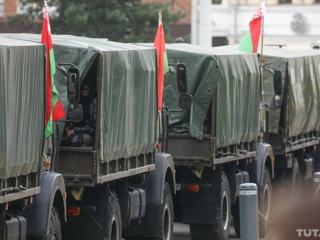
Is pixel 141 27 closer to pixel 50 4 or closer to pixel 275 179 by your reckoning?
pixel 50 4

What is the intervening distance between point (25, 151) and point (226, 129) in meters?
7.21

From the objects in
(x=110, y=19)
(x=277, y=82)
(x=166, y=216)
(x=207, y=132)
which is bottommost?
(x=166, y=216)

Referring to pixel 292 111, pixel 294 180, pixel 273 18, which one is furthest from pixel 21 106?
pixel 273 18

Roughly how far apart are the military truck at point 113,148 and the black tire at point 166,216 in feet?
0.04

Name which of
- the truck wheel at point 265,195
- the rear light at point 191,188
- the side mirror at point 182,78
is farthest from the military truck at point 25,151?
the truck wheel at point 265,195

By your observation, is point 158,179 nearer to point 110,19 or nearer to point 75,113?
point 75,113

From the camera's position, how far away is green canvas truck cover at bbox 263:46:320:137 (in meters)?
24.8

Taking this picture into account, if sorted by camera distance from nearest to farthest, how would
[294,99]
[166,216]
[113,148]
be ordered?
[113,148] < [166,216] < [294,99]

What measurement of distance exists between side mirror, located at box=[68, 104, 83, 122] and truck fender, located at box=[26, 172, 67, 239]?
2.81 feet

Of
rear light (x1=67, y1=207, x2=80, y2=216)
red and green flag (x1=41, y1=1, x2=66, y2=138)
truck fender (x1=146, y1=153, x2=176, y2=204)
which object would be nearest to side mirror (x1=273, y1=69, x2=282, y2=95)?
truck fender (x1=146, y1=153, x2=176, y2=204)

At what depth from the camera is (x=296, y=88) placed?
2575 centimetres

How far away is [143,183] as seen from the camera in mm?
18375

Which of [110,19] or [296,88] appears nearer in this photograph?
[296,88]

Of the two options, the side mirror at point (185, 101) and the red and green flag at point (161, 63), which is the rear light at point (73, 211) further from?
the side mirror at point (185, 101)
